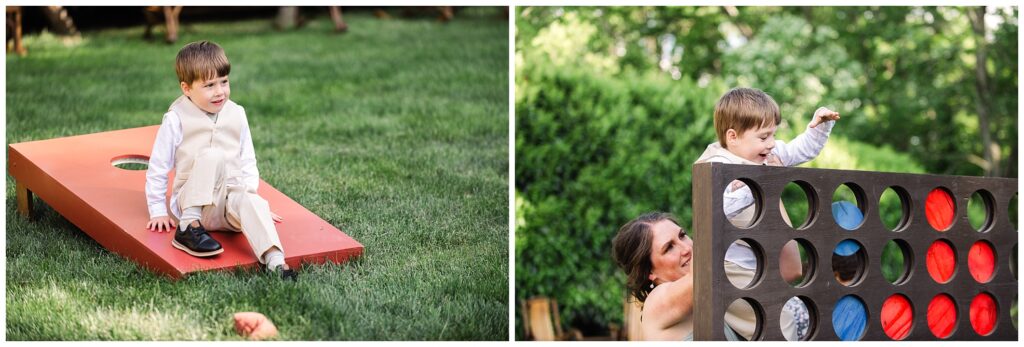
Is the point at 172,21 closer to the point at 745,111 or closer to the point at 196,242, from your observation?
the point at 196,242

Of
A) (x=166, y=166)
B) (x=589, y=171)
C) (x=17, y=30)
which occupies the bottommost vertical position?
(x=589, y=171)

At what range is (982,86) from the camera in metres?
9.04

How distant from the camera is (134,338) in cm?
300

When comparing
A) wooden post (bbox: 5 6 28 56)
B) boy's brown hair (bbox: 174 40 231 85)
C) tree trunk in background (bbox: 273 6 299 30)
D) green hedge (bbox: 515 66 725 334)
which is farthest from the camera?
tree trunk in background (bbox: 273 6 299 30)

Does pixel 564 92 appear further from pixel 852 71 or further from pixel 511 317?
pixel 852 71

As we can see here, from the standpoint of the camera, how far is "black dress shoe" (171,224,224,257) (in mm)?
3141

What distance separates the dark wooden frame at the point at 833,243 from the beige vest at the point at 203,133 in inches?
→ 62.2

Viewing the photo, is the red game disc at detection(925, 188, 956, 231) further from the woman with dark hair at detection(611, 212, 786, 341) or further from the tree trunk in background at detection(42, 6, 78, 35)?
the tree trunk in background at detection(42, 6, 78, 35)

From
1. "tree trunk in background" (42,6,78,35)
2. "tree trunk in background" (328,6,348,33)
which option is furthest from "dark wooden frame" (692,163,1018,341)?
"tree trunk in background" (328,6,348,33)

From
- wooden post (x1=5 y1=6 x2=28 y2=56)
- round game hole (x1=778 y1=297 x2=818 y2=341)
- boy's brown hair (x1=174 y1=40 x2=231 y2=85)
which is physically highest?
wooden post (x1=5 y1=6 x2=28 y2=56)

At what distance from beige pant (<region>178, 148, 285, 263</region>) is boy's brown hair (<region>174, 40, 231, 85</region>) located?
0.81 ft

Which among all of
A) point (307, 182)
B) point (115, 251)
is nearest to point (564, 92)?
point (307, 182)

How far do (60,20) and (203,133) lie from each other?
2789 mm

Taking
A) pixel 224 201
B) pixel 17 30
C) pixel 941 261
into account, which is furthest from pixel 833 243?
pixel 17 30
